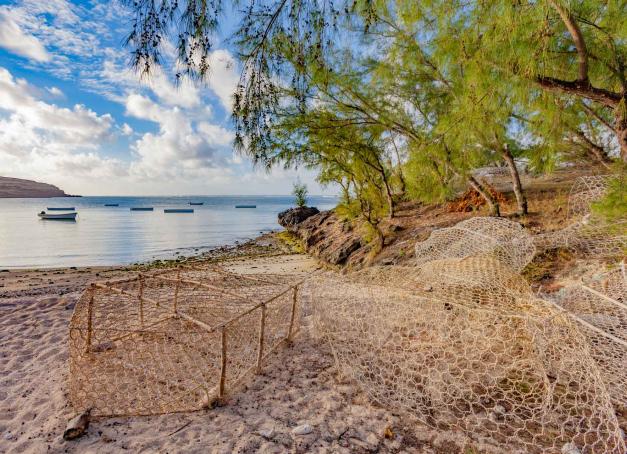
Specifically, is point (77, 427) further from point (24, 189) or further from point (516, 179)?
point (24, 189)

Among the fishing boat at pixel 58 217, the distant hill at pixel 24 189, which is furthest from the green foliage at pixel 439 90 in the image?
the distant hill at pixel 24 189

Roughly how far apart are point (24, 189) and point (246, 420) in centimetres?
13336

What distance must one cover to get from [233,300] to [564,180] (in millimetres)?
11615

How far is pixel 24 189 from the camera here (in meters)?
102

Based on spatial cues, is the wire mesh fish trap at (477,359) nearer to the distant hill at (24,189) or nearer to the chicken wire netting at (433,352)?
the chicken wire netting at (433,352)

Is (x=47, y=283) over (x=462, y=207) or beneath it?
beneath

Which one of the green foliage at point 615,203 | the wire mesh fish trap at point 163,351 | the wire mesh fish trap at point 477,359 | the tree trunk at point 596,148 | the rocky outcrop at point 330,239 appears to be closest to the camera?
the wire mesh fish trap at point 477,359

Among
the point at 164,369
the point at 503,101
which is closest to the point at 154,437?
the point at 164,369

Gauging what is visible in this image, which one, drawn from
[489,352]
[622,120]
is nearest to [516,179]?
[622,120]

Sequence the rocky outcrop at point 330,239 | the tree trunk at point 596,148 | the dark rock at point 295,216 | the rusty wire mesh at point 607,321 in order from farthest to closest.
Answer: the dark rock at point 295,216
the rocky outcrop at point 330,239
the tree trunk at point 596,148
the rusty wire mesh at point 607,321

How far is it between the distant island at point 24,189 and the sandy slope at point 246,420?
389 feet

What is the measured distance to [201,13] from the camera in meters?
2.45

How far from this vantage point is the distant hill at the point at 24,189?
93.6 meters

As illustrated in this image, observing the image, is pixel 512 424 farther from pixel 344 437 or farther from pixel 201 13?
pixel 201 13
